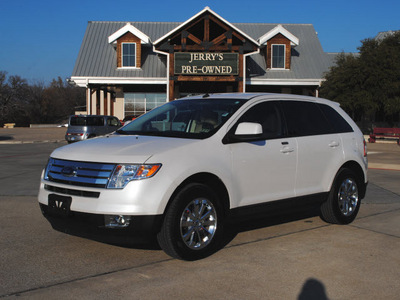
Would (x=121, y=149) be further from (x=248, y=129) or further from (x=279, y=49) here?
(x=279, y=49)

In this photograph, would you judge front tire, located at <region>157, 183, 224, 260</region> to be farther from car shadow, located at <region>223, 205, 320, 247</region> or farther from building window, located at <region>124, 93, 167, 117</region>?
building window, located at <region>124, 93, 167, 117</region>

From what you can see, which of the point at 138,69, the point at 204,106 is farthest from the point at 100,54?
the point at 204,106

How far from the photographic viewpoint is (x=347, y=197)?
21.8ft

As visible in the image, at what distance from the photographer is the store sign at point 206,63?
24219 millimetres

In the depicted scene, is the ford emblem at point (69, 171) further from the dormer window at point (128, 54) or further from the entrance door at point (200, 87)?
the dormer window at point (128, 54)

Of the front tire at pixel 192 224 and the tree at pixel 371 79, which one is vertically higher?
the tree at pixel 371 79

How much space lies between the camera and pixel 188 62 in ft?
79.6

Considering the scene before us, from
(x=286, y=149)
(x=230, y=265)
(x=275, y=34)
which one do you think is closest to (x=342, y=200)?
(x=286, y=149)

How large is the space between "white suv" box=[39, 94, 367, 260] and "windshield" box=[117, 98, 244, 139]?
0.05 ft

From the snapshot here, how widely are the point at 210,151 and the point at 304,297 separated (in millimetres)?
1809

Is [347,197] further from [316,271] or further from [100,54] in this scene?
[100,54]

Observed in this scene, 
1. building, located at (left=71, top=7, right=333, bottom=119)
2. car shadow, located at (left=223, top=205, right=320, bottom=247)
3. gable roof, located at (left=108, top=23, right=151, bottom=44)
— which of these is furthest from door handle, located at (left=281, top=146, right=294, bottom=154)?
gable roof, located at (left=108, top=23, right=151, bottom=44)

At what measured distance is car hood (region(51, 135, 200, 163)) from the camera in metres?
4.50

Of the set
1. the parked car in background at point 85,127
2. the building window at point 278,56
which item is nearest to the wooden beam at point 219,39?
the building window at point 278,56
